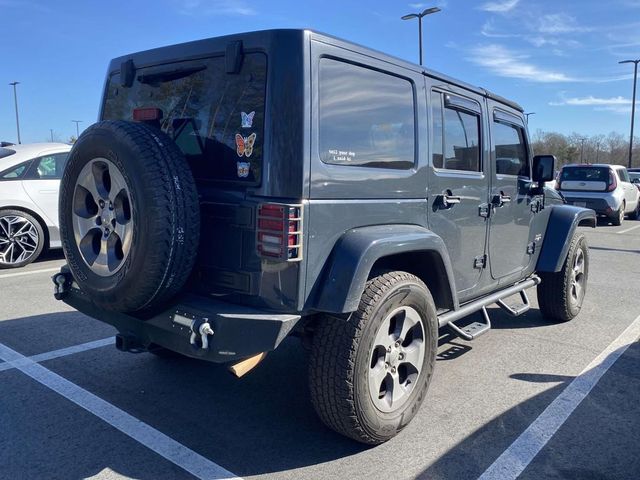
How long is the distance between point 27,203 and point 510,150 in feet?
21.2

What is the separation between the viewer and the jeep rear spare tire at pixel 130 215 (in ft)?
8.36

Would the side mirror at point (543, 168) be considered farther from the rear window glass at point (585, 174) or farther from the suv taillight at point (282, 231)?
the rear window glass at point (585, 174)

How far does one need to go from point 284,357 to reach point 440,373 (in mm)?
1228

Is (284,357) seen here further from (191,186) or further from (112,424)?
(191,186)

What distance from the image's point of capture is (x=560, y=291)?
17.2 ft

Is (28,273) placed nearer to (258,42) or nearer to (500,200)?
(258,42)

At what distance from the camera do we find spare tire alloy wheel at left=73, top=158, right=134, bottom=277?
8.94 feet

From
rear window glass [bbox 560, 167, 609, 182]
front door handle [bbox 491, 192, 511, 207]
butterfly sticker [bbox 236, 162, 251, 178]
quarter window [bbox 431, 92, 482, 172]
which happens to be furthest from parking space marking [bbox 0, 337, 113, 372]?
rear window glass [bbox 560, 167, 609, 182]

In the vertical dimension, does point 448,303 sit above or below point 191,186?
below

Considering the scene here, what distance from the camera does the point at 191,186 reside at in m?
2.68

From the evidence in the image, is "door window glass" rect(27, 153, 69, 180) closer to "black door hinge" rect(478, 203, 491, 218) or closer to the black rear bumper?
the black rear bumper

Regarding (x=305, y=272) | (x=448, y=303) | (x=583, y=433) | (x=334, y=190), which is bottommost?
(x=583, y=433)

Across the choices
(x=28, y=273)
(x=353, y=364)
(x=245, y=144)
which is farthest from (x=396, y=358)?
(x=28, y=273)

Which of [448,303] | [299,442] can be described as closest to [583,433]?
[448,303]
